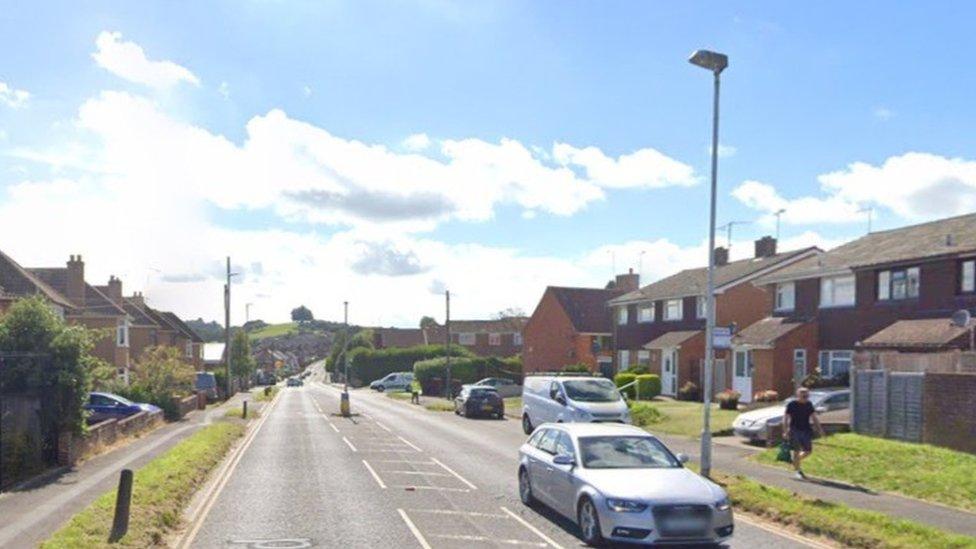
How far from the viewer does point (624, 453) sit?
12828 mm

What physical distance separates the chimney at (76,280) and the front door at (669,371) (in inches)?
1216

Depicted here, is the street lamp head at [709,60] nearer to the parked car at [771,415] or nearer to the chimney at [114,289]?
the parked car at [771,415]

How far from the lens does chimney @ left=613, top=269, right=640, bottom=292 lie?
6381 centimetres

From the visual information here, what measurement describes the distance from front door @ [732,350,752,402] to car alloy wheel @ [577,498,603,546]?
1135 inches

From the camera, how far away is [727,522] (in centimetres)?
1106

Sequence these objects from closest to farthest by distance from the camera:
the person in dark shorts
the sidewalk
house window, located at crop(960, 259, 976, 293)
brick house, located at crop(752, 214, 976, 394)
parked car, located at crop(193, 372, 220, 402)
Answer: the sidewalk → the person in dark shorts → house window, located at crop(960, 259, 976, 293) → brick house, located at crop(752, 214, 976, 394) → parked car, located at crop(193, 372, 220, 402)

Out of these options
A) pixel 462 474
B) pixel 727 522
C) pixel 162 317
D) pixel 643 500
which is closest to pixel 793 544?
pixel 727 522

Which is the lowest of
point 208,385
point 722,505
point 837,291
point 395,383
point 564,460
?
point 395,383

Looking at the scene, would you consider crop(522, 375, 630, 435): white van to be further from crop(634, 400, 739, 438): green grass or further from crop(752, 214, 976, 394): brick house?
crop(752, 214, 976, 394): brick house

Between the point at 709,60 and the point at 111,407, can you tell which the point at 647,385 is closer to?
the point at 111,407

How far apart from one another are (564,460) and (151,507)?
236 inches

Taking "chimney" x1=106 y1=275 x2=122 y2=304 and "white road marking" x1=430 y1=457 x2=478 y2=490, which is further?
"chimney" x1=106 y1=275 x2=122 y2=304

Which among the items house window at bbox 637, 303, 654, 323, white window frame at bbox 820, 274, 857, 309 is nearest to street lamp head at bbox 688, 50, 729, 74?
white window frame at bbox 820, 274, 857, 309

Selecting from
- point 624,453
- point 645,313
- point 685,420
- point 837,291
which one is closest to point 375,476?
point 624,453
